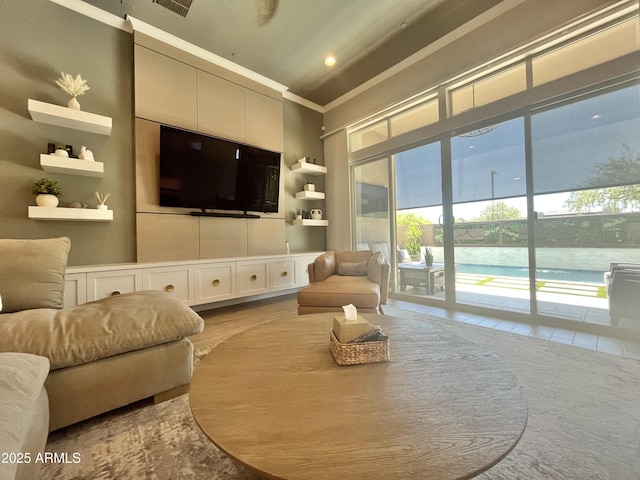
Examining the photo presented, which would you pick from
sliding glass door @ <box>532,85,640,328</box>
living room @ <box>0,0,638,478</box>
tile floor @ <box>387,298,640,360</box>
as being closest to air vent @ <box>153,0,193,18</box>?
living room @ <box>0,0,638,478</box>

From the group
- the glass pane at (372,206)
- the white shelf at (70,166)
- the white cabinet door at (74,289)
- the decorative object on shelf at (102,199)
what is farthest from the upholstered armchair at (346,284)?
the white shelf at (70,166)

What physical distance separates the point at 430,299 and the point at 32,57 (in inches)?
195

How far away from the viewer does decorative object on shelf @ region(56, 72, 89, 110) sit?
7.84 feet

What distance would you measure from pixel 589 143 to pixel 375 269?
2257 mm

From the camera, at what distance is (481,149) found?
3.03 metres

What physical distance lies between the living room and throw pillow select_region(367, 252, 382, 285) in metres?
1.37

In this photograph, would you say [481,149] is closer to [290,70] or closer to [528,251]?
[528,251]

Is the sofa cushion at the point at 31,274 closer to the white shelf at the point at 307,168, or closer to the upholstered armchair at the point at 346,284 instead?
the upholstered armchair at the point at 346,284

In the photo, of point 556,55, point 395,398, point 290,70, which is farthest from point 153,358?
point 556,55

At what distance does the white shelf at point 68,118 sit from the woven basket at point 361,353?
3090 mm

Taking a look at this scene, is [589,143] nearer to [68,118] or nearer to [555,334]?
[555,334]

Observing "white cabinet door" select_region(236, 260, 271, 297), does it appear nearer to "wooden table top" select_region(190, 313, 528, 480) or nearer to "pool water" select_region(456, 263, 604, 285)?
"wooden table top" select_region(190, 313, 528, 480)

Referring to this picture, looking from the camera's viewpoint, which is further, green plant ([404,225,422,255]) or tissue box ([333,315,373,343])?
green plant ([404,225,422,255])

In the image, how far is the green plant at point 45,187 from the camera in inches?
90.7
